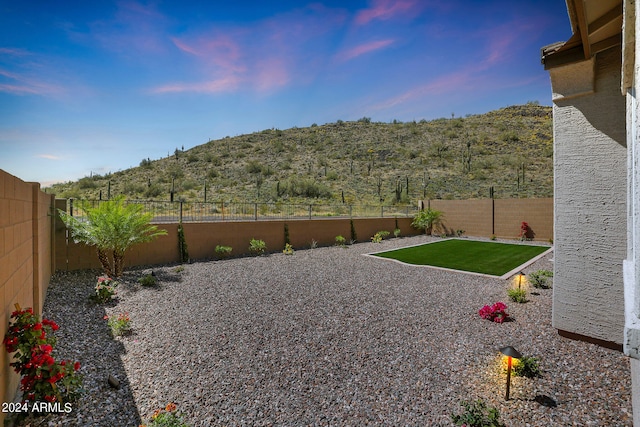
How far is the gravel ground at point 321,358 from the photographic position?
122 inches

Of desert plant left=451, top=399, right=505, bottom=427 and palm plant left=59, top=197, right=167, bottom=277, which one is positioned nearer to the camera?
desert plant left=451, top=399, right=505, bottom=427

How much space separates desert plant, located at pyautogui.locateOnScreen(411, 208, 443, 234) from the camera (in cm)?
2025

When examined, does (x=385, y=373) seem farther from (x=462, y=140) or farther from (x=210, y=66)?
(x=462, y=140)

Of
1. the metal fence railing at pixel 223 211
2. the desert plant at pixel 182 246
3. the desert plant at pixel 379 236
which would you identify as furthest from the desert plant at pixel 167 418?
the desert plant at pixel 379 236

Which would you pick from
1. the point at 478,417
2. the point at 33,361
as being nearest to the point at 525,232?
the point at 478,417

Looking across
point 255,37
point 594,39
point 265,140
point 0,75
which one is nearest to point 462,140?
point 265,140

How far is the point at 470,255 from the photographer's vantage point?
12.7m

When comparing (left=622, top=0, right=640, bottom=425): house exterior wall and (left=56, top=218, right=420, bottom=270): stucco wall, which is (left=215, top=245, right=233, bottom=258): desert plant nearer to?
(left=56, top=218, right=420, bottom=270): stucco wall

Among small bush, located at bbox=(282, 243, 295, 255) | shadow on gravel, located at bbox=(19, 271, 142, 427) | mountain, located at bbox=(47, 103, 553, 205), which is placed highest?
mountain, located at bbox=(47, 103, 553, 205)

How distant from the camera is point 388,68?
1454cm

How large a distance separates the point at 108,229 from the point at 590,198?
412 inches

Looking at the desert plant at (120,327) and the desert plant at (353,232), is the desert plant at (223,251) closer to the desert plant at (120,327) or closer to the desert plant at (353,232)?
the desert plant at (120,327)

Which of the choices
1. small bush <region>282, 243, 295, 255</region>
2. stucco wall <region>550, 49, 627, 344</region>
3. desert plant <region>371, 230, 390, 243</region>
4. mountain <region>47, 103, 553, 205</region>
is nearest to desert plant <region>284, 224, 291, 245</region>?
small bush <region>282, 243, 295, 255</region>

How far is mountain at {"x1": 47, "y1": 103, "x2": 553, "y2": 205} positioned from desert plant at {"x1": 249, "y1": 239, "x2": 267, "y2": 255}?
1334 centimetres
